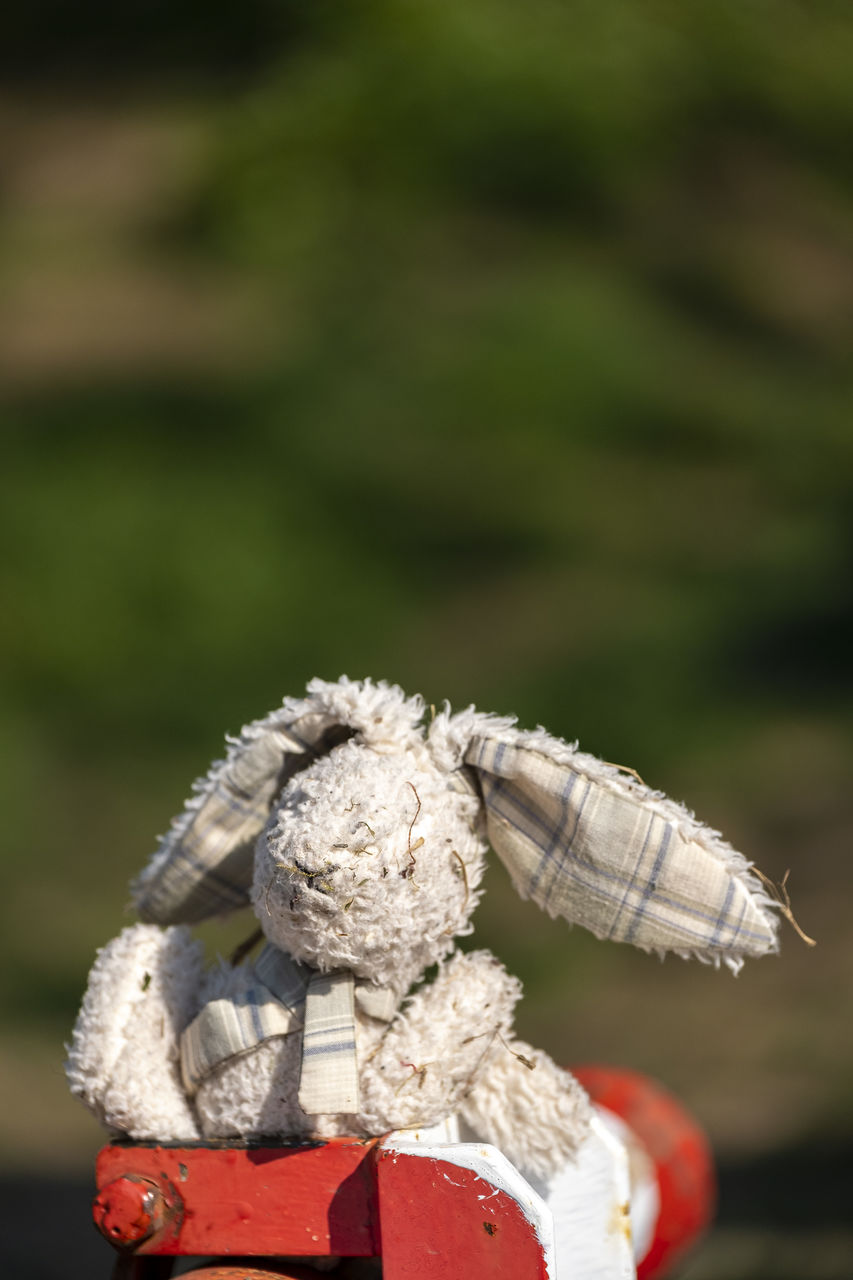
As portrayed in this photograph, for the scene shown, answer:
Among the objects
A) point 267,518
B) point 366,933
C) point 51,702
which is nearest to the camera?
point 366,933

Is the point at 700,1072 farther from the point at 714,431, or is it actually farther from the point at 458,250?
the point at 458,250

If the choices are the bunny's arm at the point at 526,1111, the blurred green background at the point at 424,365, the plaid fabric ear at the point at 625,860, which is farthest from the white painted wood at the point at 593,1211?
the blurred green background at the point at 424,365

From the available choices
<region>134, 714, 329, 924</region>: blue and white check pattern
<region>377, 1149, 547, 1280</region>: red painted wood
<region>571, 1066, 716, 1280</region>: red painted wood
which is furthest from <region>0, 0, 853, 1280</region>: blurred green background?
<region>377, 1149, 547, 1280</region>: red painted wood

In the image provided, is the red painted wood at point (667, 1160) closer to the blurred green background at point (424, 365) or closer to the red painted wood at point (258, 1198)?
the red painted wood at point (258, 1198)

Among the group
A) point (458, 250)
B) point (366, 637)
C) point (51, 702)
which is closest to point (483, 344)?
point (458, 250)

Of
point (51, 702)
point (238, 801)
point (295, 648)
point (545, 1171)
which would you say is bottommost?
point (545, 1171)

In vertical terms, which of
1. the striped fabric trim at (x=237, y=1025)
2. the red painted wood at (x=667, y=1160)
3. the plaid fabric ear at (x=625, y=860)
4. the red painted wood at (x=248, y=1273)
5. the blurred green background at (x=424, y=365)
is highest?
the blurred green background at (x=424, y=365)

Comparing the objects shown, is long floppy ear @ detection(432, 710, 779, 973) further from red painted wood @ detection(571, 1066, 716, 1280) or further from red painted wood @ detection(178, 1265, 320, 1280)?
red painted wood @ detection(571, 1066, 716, 1280)

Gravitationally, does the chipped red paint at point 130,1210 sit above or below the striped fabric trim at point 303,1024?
below
